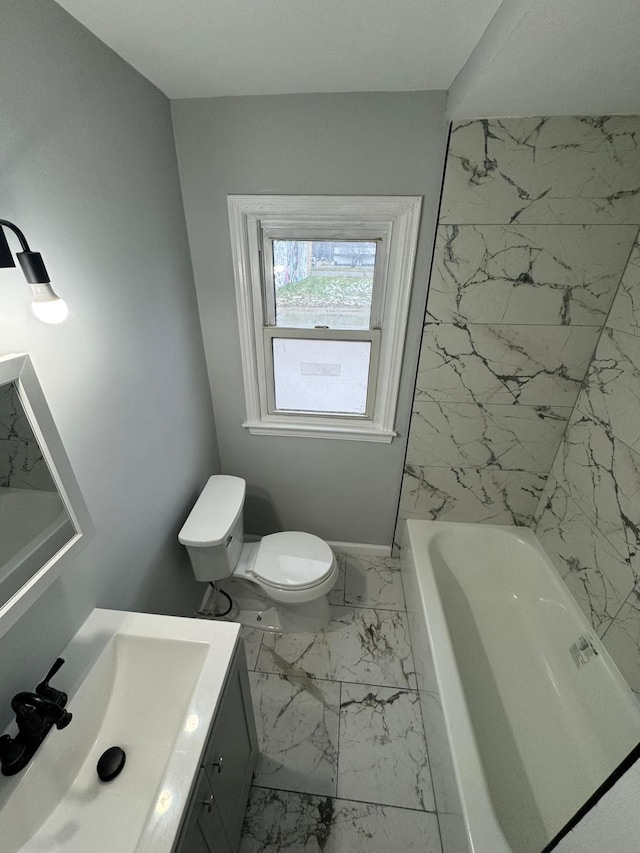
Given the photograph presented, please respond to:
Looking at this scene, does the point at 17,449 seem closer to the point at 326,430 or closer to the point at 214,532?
the point at 214,532

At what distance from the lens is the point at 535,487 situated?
1849 millimetres

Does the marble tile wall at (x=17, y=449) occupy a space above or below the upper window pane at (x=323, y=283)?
below

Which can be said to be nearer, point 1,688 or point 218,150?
point 1,688

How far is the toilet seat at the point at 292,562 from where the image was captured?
1.63 metres

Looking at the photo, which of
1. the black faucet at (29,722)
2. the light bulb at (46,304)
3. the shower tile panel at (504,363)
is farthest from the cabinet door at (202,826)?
the shower tile panel at (504,363)

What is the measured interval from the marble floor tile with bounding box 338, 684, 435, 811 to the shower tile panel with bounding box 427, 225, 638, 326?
171 cm

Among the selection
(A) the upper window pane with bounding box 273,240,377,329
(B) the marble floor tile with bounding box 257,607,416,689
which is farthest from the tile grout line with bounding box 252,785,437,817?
(A) the upper window pane with bounding box 273,240,377,329

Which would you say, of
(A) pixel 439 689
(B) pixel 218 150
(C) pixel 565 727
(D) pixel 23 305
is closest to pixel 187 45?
(B) pixel 218 150

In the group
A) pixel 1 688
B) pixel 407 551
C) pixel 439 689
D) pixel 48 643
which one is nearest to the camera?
pixel 1 688

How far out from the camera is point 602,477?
4.67 feet

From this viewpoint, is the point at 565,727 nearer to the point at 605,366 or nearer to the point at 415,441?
the point at 415,441

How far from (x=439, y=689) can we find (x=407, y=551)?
0.78 meters

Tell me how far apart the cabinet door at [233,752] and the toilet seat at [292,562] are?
0.50 meters

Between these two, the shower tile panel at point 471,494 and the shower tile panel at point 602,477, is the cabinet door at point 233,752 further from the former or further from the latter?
the shower tile panel at point 602,477
